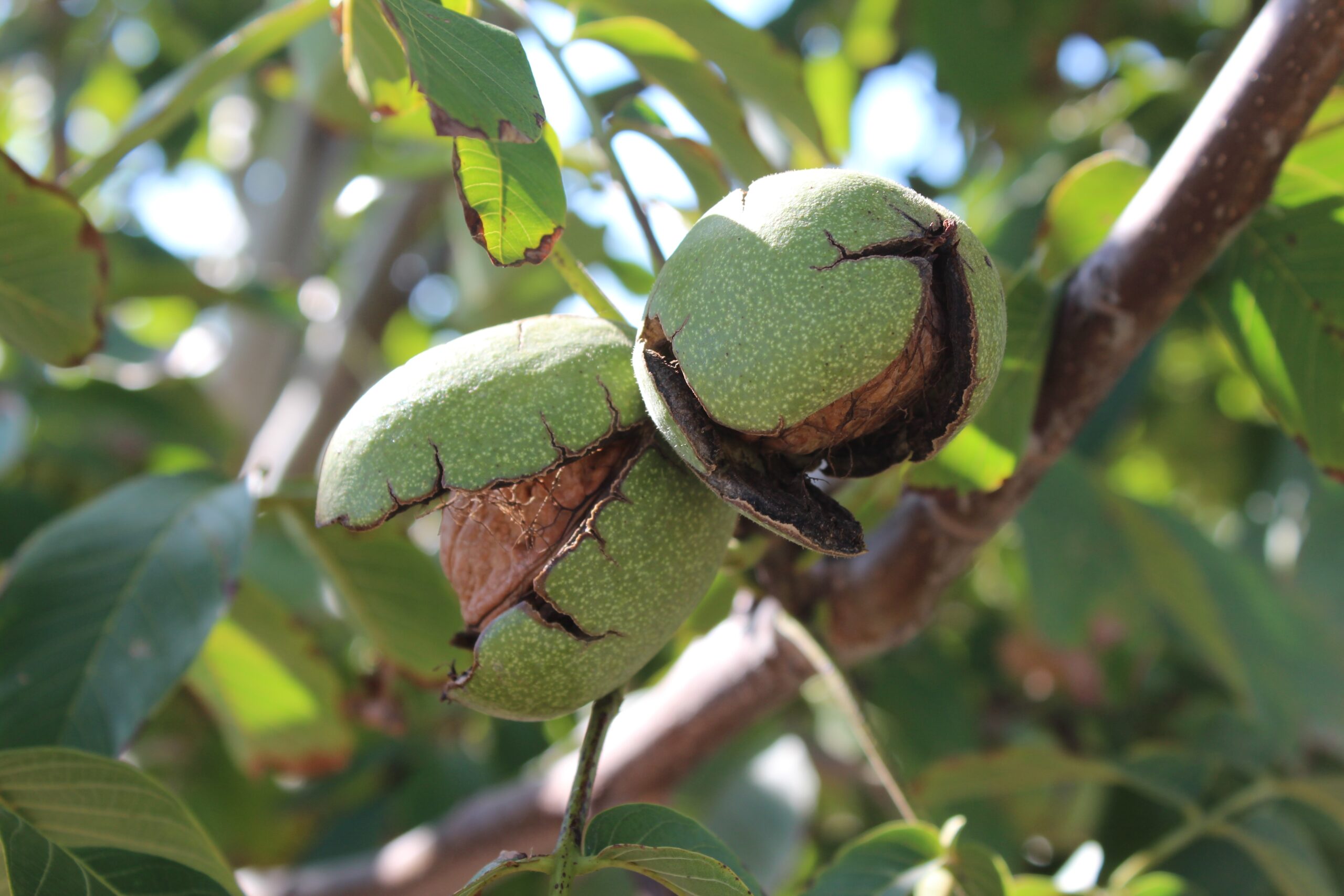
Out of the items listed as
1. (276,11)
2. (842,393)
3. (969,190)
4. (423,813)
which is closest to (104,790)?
(842,393)

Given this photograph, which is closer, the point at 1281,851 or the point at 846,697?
the point at 846,697

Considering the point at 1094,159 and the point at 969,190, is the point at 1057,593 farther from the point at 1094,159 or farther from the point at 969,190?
the point at 969,190

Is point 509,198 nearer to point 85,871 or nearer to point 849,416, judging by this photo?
point 849,416

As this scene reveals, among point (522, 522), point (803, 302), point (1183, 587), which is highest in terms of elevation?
point (803, 302)

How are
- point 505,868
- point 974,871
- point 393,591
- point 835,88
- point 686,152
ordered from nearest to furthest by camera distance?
point 505,868, point 974,871, point 686,152, point 393,591, point 835,88

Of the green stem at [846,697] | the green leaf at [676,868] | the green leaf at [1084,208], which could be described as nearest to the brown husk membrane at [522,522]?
the green leaf at [676,868]

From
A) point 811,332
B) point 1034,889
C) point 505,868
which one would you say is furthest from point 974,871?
point 811,332

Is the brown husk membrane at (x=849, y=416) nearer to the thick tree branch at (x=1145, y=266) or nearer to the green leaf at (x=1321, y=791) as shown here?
the thick tree branch at (x=1145, y=266)
